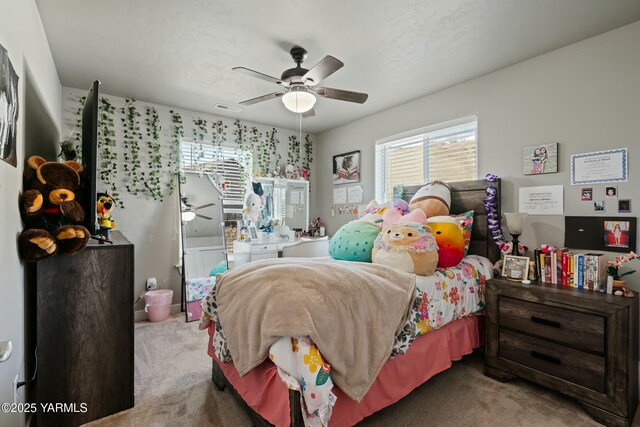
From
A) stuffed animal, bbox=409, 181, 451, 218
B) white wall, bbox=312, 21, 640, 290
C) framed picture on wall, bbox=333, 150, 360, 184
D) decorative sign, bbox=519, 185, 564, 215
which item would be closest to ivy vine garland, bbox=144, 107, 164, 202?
framed picture on wall, bbox=333, 150, 360, 184

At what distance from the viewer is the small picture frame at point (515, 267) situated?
2.28 meters

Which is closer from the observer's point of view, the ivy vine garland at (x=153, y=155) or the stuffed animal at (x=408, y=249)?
the stuffed animal at (x=408, y=249)

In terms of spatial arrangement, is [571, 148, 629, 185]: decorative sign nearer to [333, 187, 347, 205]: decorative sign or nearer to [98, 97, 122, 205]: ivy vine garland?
[333, 187, 347, 205]: decorative sign

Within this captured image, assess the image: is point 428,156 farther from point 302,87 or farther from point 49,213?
point 49,213

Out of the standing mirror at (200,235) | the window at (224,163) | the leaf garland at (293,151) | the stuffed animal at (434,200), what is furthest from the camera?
the leaf garland at (293,151)

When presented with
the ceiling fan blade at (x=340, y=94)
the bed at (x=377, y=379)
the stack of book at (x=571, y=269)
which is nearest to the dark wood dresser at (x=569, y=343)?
the stack of book at (x=571, y=269)

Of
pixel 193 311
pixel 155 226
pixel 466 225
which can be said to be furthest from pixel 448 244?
pixel 155 226

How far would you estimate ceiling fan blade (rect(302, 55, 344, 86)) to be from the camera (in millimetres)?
1986

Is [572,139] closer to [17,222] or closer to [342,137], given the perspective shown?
[342,137]

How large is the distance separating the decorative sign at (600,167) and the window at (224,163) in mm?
3594

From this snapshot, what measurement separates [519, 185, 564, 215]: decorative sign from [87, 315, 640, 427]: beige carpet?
1.34 meters

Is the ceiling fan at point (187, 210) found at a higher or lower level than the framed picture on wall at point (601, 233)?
higher

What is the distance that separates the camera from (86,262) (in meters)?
1.77

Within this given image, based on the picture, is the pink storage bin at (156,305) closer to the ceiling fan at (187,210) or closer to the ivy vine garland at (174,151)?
the ceiling fan at (187,210)
